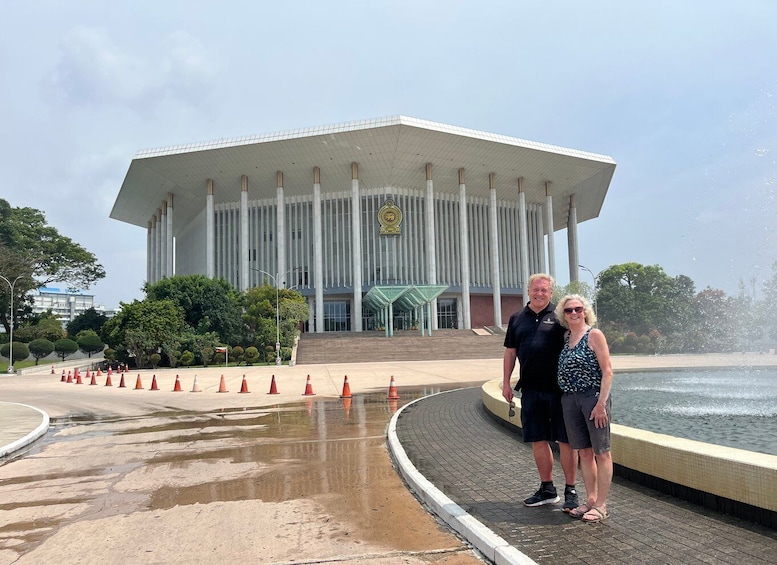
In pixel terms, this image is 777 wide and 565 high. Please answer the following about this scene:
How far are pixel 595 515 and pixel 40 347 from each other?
184 feet

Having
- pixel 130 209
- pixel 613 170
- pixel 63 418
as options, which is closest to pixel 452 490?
pixel 63 418

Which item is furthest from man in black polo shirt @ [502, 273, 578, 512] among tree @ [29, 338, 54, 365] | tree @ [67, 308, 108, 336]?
tree @ [67, 308, 108, 336]

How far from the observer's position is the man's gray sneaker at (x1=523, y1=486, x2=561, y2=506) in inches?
195

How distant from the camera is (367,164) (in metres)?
57.3

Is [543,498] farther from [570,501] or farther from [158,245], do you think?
[158,245]

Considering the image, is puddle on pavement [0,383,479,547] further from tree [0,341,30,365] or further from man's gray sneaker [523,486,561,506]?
tree [0,341,30,365]

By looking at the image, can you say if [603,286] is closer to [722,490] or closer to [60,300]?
[722,490]

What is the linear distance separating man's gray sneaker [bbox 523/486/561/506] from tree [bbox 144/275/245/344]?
139ft

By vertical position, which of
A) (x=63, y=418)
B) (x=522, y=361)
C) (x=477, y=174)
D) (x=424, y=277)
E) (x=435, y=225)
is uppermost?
(x=477, y=174)

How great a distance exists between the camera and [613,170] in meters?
62.8

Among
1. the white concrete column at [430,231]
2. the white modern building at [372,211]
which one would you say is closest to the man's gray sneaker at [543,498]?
the white modern building at [372,211]

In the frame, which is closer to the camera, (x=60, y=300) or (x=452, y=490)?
(x=452, y=490)

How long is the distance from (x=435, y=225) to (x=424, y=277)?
6212mm

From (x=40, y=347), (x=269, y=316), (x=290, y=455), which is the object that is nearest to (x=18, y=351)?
(x=40, y=347)
